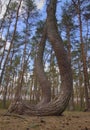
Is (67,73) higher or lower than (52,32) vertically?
lower

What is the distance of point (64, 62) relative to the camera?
8.37m

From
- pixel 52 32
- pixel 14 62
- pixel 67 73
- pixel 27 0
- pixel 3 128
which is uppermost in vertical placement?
pixel 27 0

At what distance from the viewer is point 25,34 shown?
25.7m

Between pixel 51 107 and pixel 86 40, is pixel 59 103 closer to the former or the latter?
pixel 51 107

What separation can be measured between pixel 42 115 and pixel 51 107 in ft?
1.63

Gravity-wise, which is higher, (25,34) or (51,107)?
(25,34)

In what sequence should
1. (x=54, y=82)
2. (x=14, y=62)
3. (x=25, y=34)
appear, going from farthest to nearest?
(x=54, y=82) < (x=14, y=62) < (x=25, y=34)

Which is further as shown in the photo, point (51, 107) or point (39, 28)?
point (39, 28)

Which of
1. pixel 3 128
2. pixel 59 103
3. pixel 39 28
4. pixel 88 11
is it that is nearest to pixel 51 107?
pixel 59 103

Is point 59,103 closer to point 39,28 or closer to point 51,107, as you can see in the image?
point 51,107

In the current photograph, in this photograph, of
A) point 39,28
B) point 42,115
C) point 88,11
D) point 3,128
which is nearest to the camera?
point 3,128

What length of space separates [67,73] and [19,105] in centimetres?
214

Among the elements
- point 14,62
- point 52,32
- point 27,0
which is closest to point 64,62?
point 52,32

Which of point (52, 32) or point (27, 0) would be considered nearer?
point (52, 32)
